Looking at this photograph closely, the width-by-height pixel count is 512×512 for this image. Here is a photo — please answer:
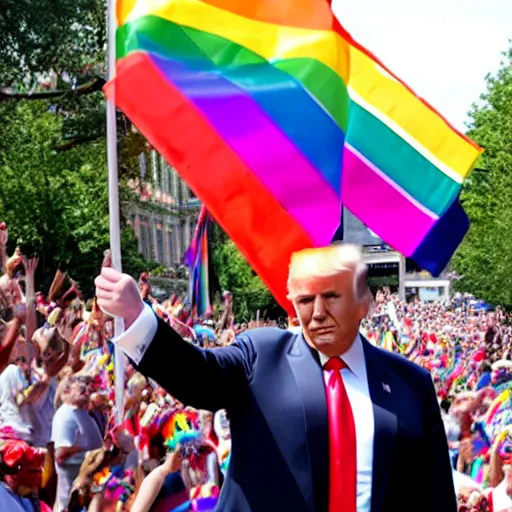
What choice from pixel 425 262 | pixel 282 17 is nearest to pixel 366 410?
pixel 282 17

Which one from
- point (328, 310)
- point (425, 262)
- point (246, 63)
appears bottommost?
point (425, 262)

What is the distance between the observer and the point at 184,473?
7.11 m

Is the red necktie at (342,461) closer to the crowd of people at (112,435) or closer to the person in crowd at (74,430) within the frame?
the crowd of people at (112,435)

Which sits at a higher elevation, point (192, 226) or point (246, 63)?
point (246, 63)

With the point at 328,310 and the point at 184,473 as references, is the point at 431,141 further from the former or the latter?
the point at 328,310

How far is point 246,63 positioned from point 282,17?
0.49m

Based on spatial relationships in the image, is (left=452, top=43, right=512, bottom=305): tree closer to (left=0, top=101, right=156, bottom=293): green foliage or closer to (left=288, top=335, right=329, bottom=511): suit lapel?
(left=0, top=101, right=156, bottom=293): green foliage

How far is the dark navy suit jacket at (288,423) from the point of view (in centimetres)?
375

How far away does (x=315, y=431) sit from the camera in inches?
148

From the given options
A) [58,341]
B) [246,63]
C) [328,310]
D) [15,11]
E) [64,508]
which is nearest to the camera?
[328,310]

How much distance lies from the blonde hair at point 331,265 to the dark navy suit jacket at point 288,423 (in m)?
0.19

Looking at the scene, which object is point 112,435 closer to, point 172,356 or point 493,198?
point 172,356

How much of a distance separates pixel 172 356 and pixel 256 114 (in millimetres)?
3913

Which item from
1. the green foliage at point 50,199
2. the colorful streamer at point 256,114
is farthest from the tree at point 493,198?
the colorful streamer at point 256,114
